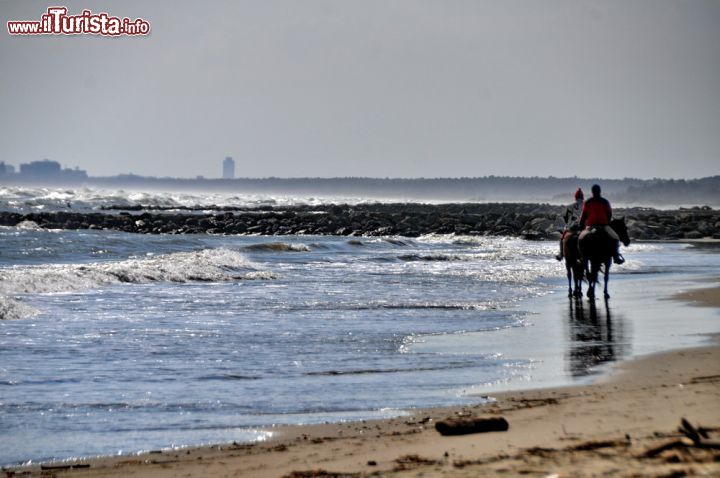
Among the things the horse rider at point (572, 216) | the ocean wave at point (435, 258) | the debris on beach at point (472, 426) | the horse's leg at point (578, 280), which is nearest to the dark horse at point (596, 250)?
the horse's leg at point (578, 280)

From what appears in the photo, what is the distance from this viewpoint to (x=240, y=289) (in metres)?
21.4

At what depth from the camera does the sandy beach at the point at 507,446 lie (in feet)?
18.7

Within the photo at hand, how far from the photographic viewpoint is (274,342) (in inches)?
505

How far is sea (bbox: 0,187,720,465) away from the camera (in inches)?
326

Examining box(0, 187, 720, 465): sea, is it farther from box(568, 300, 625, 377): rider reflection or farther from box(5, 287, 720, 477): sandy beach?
box(5, 287, 720, 477): sandy beach

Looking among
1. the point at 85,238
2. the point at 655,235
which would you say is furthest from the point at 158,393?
the point at 655,235

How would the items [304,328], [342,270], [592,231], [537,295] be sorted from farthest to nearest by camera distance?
[342,270], [537,295], [592,231], [304,328]

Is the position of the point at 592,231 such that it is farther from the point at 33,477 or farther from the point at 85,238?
the point at 85,238

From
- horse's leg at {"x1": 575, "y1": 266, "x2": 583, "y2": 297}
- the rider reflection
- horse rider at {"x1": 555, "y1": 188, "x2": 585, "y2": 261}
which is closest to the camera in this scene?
the rider reflection

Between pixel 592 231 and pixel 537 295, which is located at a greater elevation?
pixel 592 231

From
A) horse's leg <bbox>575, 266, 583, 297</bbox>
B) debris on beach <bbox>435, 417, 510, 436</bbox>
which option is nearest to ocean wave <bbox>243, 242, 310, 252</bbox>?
horse's leg <bbox>575, 266, 583, 297</bbox>

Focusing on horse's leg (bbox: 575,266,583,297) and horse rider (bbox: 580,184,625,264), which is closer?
horse rider (bbox: 580,184,625,264)

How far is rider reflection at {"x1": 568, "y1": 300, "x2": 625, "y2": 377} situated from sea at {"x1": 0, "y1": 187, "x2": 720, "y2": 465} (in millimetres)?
39

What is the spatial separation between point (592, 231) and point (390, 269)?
10314mm
